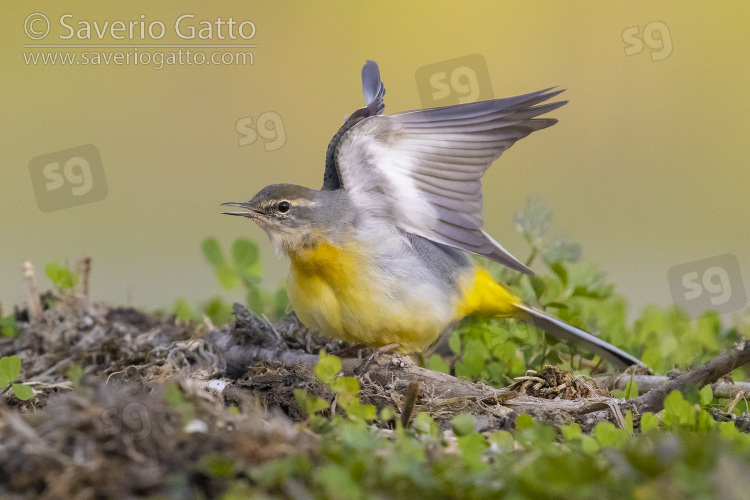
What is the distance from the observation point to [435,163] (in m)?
5.43

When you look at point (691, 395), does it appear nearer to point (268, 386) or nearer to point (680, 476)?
point (680, 476)

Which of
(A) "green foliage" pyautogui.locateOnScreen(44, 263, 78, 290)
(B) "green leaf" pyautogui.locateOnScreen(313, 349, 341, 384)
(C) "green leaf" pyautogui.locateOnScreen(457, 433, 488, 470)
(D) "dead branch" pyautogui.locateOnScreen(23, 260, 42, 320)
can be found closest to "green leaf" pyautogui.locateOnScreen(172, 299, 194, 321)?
(A) "green foliage" pyautogui.locateOnScreen(44, 263, 78, 290)

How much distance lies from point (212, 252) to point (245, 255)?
11.8 inches

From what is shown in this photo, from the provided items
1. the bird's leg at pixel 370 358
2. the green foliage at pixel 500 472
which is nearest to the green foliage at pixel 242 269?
the bird's leg at pixel 370 358

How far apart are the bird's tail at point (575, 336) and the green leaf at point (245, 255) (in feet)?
7.98

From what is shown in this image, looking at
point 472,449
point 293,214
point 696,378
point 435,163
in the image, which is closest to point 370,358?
point 293,214

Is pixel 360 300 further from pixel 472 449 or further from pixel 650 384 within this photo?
pixel 472 449

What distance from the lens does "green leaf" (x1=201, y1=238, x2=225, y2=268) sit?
6.75 metres

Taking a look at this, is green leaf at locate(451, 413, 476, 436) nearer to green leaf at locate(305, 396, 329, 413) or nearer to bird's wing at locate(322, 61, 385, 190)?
green leaf at locate(305, 396, 329, 413)

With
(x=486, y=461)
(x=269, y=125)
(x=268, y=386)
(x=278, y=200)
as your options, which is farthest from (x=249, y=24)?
(x=486, y=461)

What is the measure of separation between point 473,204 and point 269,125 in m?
2.66

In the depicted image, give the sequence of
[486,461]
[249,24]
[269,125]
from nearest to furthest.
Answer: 1. [486,461]
2. [269,125]
3. [249,24]

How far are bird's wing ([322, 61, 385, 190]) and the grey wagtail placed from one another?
0.04 ft

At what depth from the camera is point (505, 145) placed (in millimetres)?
5281
